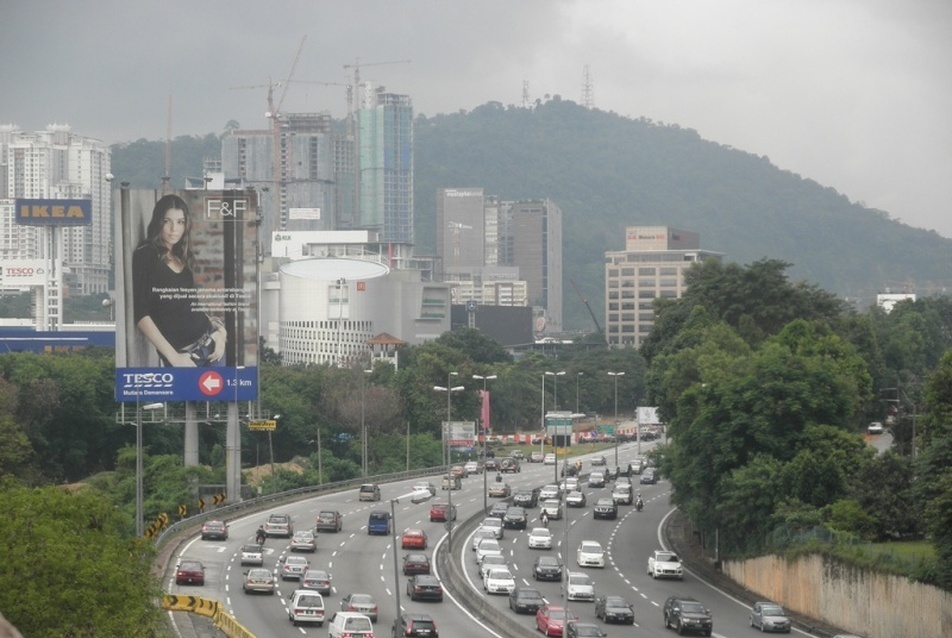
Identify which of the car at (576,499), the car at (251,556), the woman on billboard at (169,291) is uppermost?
the woman on billboard at (169,291)

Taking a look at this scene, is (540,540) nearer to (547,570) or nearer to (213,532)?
(547,570)

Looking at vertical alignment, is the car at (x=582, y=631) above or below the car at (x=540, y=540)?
above

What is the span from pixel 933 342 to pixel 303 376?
7370 cm

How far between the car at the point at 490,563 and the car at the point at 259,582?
8.82m

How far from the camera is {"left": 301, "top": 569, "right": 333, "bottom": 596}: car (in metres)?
63.6

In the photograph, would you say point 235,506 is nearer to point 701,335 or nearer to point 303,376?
point 701,335

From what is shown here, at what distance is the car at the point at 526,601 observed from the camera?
196 feet

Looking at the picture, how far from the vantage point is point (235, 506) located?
296ft

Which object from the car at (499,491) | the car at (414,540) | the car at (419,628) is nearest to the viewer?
the car at (419,628)

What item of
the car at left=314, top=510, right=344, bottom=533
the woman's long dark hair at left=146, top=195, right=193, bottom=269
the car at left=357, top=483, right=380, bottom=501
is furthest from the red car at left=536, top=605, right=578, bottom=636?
the car at left=357, top=483, right=380, bottom=501

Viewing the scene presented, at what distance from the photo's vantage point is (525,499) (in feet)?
330

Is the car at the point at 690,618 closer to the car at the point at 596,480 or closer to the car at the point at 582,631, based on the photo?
the car at the point at 582,631

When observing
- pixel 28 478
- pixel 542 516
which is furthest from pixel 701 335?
pixel 28 478

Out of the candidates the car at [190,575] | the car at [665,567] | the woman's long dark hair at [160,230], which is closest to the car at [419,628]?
the car at [190,575]
